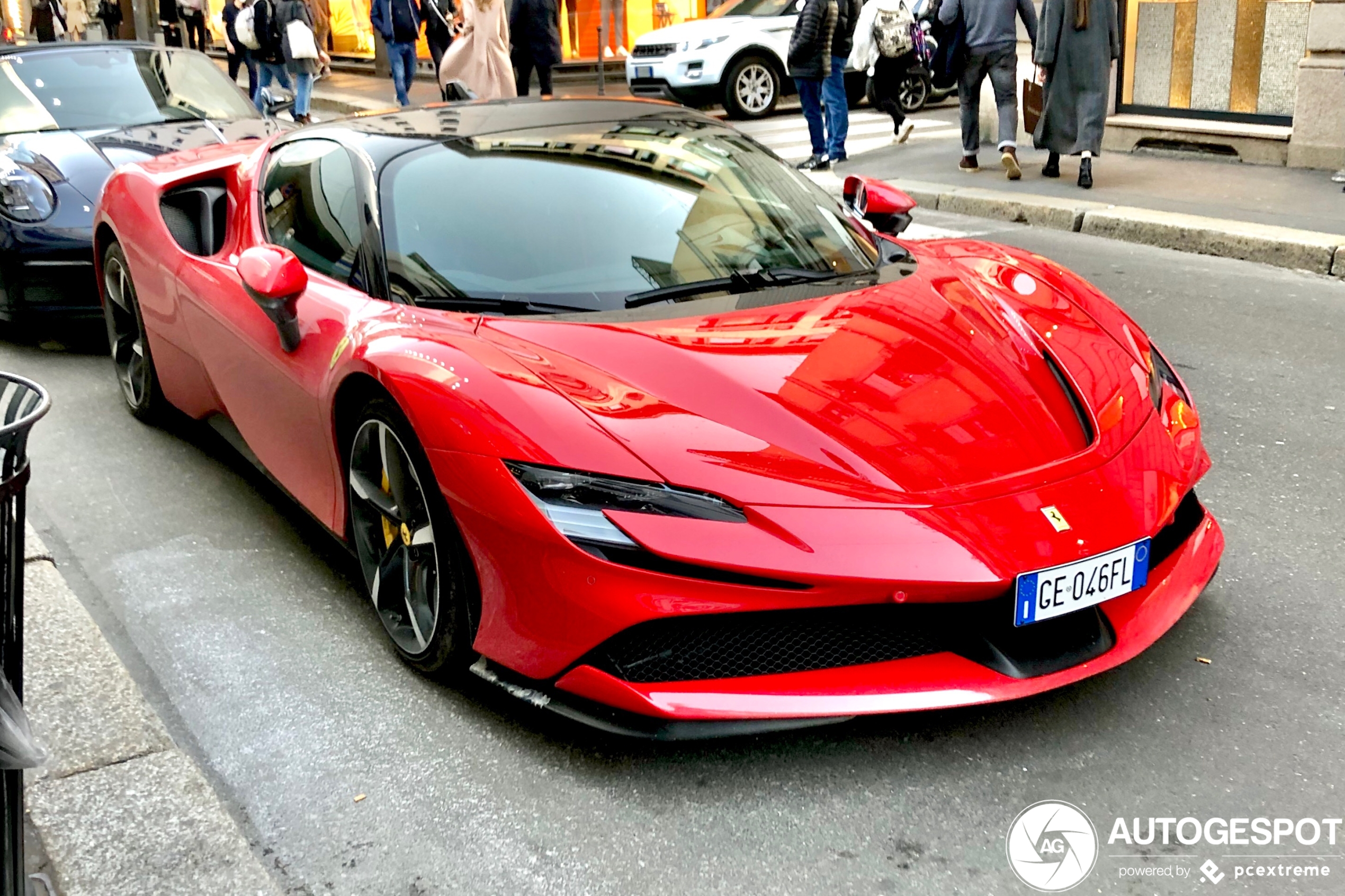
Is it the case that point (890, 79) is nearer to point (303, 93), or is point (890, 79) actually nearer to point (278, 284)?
point (303, 93)

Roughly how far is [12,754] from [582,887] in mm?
1015

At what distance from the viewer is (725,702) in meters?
2.62

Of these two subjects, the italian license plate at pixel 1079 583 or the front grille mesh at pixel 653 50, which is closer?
the italian license plate at pixel 1079 583

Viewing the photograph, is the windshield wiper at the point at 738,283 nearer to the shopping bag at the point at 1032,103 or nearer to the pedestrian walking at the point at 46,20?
the shopping bag at the point at 1032,103

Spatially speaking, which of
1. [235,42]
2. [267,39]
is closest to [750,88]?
[267,39]

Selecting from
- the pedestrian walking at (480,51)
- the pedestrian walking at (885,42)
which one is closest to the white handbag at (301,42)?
the pedestrian walking at (480,51)

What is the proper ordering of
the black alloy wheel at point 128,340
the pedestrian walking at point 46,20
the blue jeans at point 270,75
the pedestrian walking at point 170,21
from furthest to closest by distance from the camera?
1. the pedestrian walking at point 170,21
2. the pedestrian walking at point 46,20
3. the blue jeans at point 270,75
4. the black alloy wheel at point 128,340

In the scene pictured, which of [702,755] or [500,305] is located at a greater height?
[500,305]

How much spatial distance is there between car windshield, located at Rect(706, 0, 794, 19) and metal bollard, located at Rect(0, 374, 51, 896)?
1431 centimetres

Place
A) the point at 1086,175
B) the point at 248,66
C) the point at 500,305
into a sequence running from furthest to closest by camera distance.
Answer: the point at 248,66 → the point at 1086,175 → the point at 500,305

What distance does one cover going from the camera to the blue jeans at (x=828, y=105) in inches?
447

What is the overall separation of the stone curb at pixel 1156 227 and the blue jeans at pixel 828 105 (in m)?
1.58

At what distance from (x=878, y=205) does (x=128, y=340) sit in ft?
9.76

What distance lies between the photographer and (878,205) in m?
4.39
